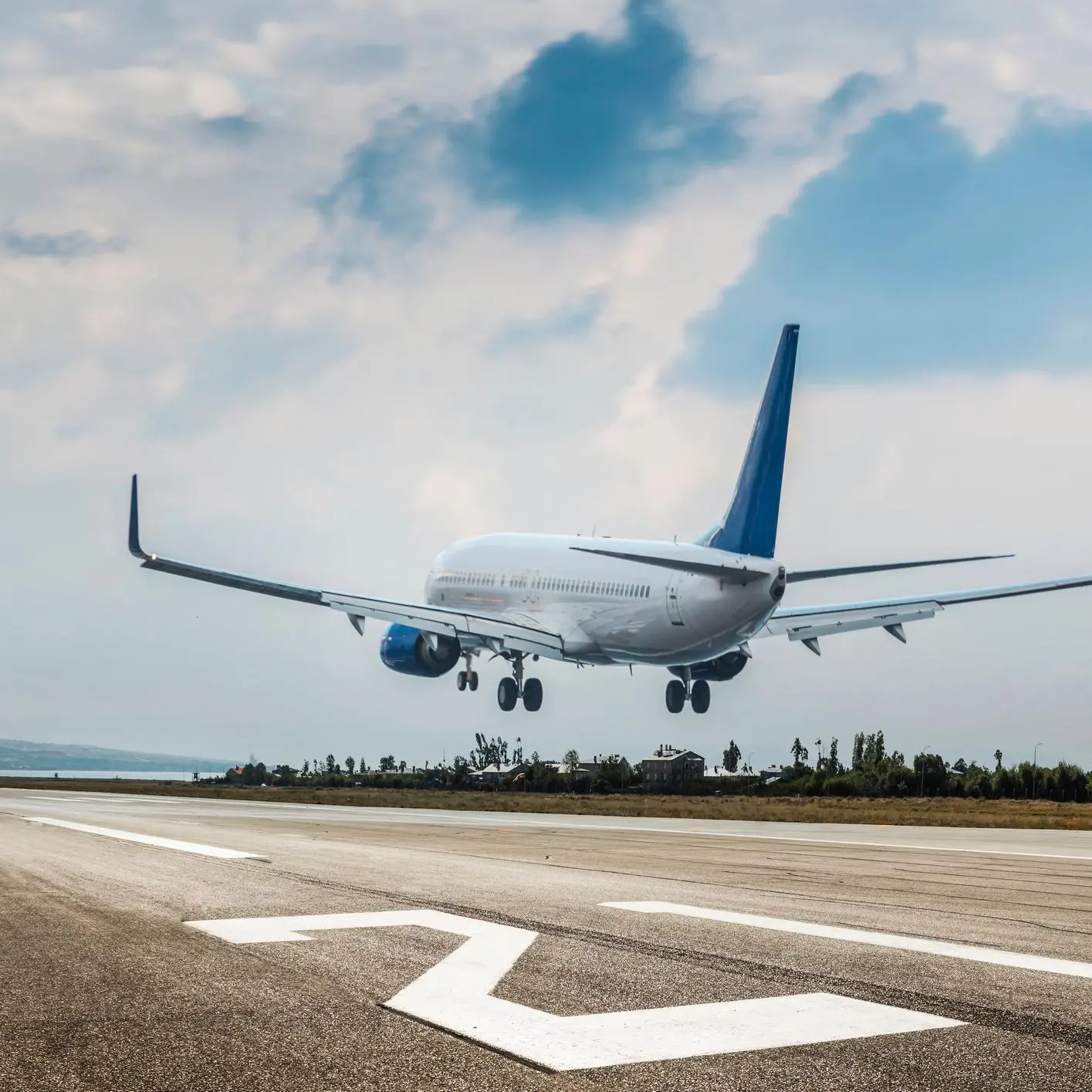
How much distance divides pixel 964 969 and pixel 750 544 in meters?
44.2

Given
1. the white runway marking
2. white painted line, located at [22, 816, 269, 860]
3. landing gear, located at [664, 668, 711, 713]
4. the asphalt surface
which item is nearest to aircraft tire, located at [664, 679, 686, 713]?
landing gear, located at [664, 668, 711, 713]

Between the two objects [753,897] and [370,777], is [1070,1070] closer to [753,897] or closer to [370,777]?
[753,897]

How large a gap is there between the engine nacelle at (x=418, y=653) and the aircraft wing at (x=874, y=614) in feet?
44.0

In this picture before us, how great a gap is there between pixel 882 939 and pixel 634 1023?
3134 mm

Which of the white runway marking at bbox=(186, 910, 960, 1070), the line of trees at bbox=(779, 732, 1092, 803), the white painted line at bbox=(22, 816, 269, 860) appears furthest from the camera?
the line of trees at bbox=(779, 732, 1092, 803)

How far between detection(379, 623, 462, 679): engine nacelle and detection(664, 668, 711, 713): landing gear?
925 cm

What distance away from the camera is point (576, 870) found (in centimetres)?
1345

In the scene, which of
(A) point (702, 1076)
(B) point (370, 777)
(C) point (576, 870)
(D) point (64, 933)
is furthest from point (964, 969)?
(B) point (370, 777)

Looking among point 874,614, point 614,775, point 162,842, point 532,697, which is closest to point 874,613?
point 874,614

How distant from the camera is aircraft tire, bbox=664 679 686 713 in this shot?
5975cm

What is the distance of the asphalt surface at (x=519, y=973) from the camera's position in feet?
15.2

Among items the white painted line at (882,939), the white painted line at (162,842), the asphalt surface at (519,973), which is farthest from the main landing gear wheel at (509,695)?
the white painted line at (882,939)

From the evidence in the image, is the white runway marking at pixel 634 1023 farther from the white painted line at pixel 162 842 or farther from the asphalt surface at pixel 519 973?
the white painted line at pixel 162 842

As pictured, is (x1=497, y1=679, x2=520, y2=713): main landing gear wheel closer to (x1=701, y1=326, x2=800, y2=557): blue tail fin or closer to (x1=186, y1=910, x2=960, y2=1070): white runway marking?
(x1=701, y1=326, x2=800, y2=557): blue tail fin
